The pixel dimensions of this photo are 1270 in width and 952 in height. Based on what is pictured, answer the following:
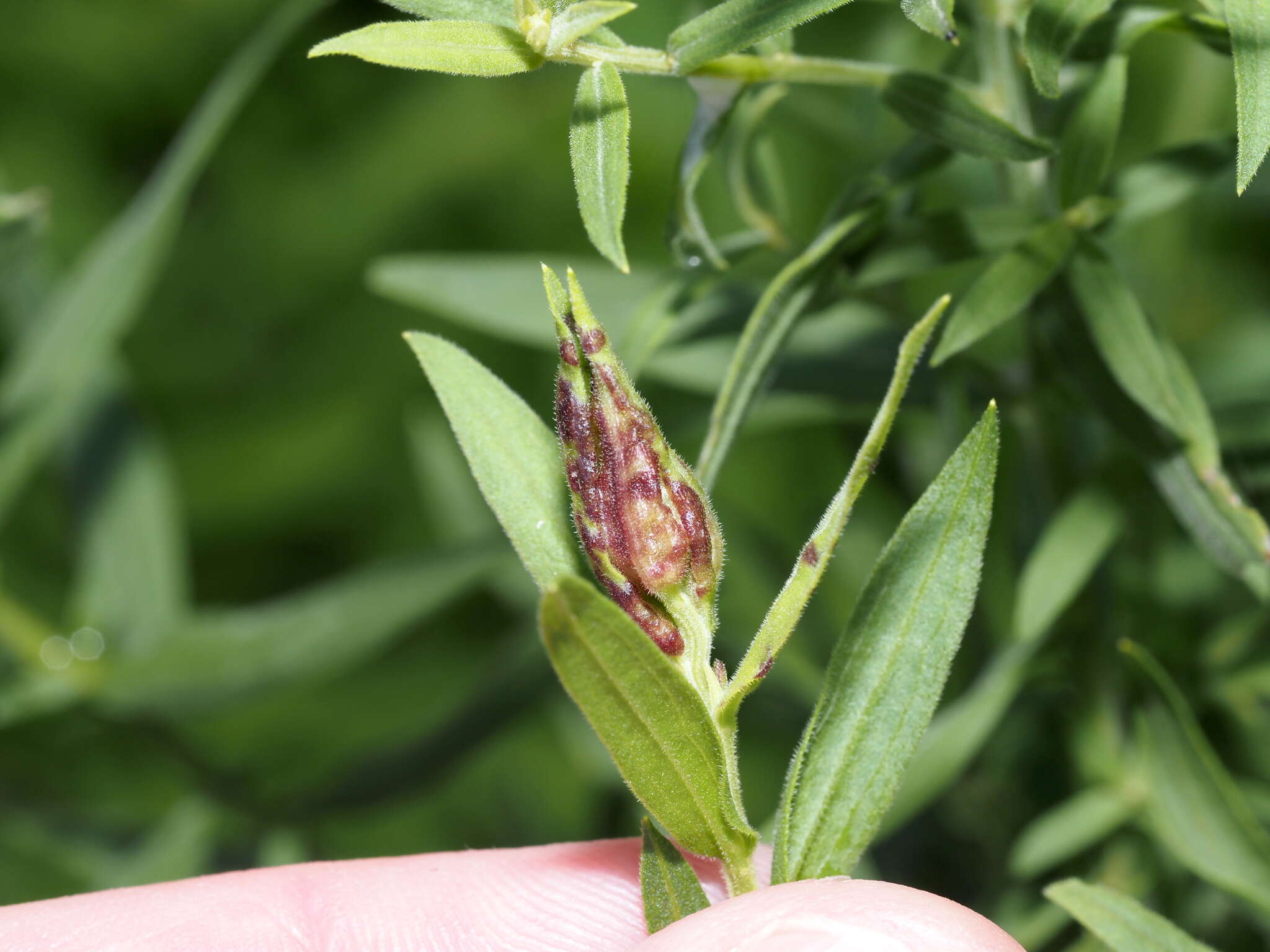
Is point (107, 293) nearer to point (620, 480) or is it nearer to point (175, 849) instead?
point (175, 849)

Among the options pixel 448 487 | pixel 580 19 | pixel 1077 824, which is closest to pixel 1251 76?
pixel 580 19

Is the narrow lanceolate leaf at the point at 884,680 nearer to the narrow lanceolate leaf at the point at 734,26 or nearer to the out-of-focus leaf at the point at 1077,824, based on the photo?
the narrow lanceolate leaf at the point at 734,26

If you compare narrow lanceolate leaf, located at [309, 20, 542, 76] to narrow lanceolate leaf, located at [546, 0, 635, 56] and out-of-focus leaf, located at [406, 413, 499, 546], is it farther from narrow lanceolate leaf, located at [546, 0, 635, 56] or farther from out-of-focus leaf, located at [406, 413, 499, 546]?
out-of-focus leaf, located at [406, 413, 499, 546]

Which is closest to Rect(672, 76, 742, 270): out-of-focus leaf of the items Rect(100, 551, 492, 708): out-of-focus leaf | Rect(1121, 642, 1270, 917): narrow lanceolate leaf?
Rect(1121, 642, 1270, 917): narrow lanceolate leaf

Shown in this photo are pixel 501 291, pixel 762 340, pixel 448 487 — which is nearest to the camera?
pixel 762 340

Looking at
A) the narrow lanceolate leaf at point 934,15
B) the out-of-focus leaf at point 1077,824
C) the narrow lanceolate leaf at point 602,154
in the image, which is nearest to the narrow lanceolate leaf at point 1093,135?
the narrow lanceolate leaf at point 934,15

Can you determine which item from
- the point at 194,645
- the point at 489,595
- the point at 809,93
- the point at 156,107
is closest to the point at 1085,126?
the point at 809,93

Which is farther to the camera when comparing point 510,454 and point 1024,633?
point 1024,633
